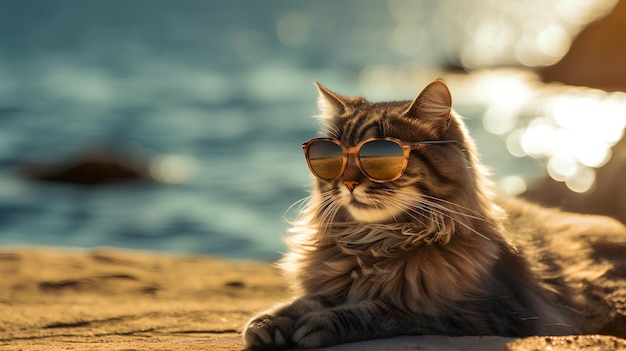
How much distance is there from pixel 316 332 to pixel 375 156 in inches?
30.4

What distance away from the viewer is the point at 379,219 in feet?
11.8

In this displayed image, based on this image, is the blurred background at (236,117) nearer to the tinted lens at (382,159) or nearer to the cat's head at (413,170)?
A: the cat's head at (413,170)

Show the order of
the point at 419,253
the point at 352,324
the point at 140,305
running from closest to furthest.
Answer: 1. the point at 352,324
2. the point at 419,253
3. the point at 140,305

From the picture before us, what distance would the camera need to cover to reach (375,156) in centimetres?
349

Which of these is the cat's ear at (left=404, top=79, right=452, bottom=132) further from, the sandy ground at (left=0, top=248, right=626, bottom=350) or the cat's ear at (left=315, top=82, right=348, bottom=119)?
the sandy ground at (left=0, top=248, right=626, bottom=350)

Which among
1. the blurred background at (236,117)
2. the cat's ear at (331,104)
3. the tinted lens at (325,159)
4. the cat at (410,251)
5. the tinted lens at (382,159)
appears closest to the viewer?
the cat at (410,251)

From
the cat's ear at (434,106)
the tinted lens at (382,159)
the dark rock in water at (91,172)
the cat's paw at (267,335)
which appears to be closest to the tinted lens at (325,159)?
the tinted lens at (382,159)

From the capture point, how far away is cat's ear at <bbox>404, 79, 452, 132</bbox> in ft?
11.6

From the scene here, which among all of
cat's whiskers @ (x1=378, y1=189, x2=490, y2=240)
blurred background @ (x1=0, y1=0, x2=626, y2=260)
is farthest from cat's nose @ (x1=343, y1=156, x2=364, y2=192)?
blurred background @ (x1=0, y1=0, x2=626, y2=260)

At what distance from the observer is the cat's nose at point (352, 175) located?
3562 millimetres

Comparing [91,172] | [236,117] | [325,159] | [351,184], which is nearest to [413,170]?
[351,184]

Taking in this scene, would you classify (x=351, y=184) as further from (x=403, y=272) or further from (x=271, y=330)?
(x=271, y=330)

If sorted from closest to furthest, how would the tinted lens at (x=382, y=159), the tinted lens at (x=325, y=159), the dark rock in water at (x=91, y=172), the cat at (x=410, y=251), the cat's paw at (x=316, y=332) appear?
1. the cat's paw at (x=316, y=332)
2. the cat at (x=410, y=251)
3. the tinted lens at (x=382, y=159)
4. the tinted lens at (x=325, y=159)
5. the dark rock in water at (x=91, y=172)

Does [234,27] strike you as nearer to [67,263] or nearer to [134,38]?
[134,38]
